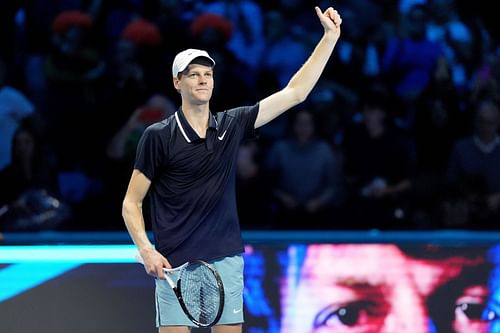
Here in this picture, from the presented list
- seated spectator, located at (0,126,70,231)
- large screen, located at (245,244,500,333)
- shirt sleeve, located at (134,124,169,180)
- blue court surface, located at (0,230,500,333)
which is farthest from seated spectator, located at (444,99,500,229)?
shirt sleeve, located at (134,124,169,180)

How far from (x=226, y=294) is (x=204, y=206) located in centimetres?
40

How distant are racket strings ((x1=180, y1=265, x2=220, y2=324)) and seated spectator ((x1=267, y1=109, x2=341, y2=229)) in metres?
3.10

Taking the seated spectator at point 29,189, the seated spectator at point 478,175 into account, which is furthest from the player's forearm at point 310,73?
the seated spectator at point 478,175

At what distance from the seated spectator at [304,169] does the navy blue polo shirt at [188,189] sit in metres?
3.04

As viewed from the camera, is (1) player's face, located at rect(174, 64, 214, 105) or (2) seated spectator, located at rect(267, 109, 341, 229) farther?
(2) seated spectator, located at rect(267, 109, 341, 229)

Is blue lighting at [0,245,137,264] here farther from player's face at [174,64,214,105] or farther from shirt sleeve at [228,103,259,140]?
player's face at [174,64,214,105]

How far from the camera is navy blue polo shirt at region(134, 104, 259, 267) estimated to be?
15.3 feet

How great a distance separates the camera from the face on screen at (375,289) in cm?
592

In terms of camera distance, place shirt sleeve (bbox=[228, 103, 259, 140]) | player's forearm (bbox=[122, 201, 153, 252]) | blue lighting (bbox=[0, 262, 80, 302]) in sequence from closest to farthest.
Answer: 1. player's forearm (bbox=[122, 201, 153, 252])
2. shirt sleeve (bbox=[228, 103, 259, 140])
3. blue lighting (bbox=[0, 262, 80, 302])

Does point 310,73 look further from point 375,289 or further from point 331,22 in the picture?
point 375,289

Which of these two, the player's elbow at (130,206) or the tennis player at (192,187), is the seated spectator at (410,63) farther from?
the player's elbow at (130,206)

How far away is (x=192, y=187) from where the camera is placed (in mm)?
4672

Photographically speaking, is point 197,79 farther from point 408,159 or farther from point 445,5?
point 445,5

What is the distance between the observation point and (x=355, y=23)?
9242 millimetres
